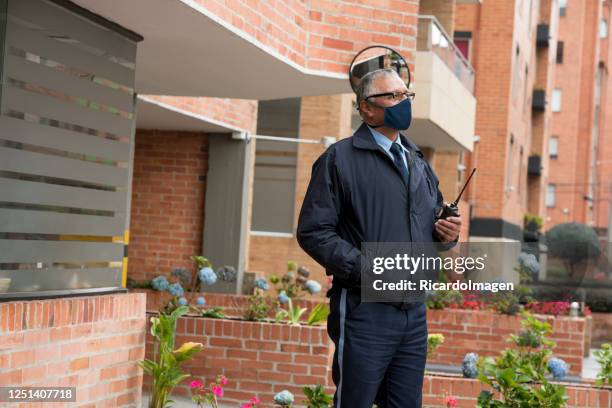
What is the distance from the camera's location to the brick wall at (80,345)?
6480 mm

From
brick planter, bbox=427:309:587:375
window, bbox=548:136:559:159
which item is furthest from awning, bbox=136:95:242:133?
window, bbox=548:136:559:159

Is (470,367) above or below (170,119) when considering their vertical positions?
below

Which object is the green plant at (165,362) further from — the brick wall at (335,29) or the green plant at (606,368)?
the green plant at (606,368)

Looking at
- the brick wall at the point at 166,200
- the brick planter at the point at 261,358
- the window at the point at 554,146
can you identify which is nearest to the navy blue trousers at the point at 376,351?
the brick planter at the point at 261,358

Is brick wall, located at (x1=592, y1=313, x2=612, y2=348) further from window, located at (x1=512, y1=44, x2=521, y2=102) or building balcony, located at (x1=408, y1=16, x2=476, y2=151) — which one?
window, located at (x1=512, y1=44, x2=521, y2=102)

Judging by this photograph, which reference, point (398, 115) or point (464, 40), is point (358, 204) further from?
point (464, 40)

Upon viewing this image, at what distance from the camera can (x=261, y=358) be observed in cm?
1002

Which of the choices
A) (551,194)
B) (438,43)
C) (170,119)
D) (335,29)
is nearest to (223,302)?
(170,119)

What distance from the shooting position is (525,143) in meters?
41.5

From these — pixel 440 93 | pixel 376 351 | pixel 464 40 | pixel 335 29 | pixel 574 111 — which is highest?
pixel 574 111

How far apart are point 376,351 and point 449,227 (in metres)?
0.64

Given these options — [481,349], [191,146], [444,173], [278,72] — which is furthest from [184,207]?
[444,173]

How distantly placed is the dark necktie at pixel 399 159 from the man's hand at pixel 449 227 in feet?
0.79

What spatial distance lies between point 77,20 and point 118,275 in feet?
5.90
